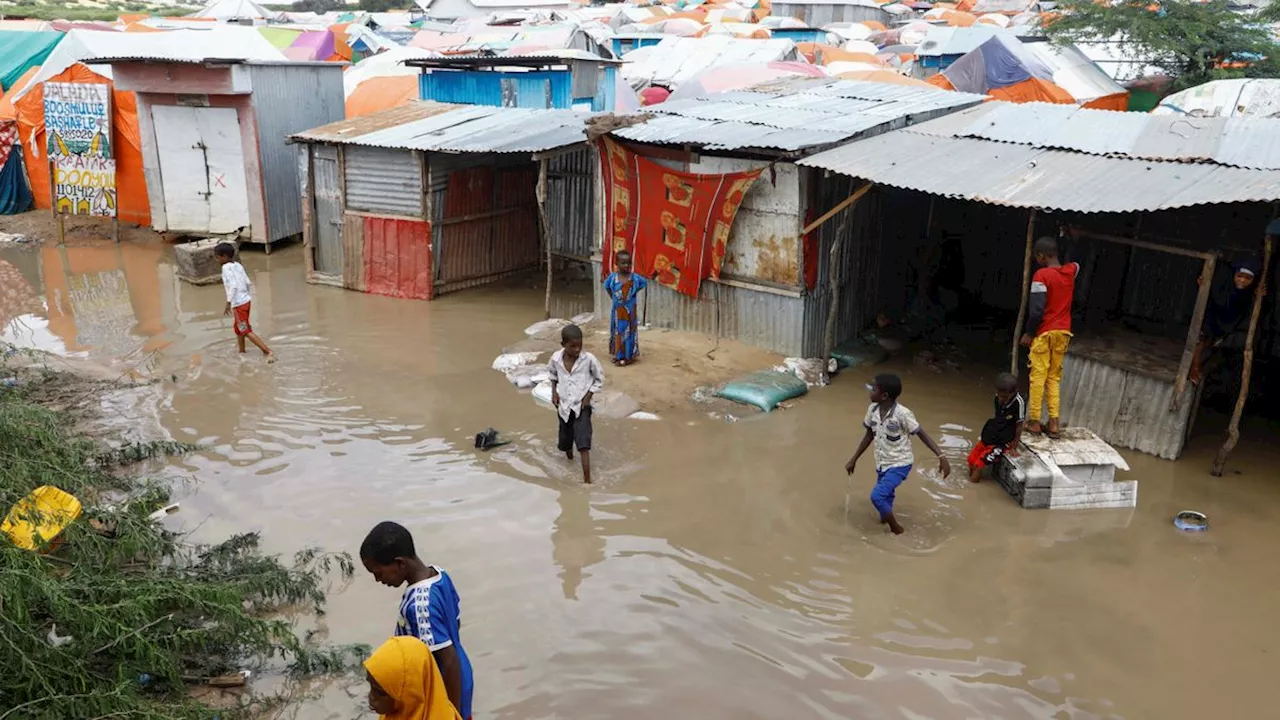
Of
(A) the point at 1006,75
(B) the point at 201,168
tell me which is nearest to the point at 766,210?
(B) the point at 201,168

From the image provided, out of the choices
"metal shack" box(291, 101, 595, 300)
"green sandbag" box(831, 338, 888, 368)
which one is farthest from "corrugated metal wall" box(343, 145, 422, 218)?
"green sandbag" box(831, 338, 888, 368)

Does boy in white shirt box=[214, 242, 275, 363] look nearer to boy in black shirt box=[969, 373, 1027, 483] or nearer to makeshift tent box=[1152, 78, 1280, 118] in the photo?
boy in black shirt box=[969, 373, 1027, 483]

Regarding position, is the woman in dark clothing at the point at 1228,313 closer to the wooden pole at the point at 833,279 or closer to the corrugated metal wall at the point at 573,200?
the wooden pole at the point at 833,279

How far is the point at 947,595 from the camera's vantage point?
5.57m

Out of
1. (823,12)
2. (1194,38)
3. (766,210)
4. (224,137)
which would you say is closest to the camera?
(766,210)

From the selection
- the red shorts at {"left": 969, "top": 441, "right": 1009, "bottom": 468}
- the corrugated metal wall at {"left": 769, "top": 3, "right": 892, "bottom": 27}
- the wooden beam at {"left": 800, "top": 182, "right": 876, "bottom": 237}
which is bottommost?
the red shorts at {"left": 969, "top": 441, "right": 1009, "bottom": 468}

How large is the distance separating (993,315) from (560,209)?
5448 millimetres

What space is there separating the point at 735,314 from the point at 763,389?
1.38 metres

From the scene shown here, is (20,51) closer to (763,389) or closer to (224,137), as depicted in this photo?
(224,137)

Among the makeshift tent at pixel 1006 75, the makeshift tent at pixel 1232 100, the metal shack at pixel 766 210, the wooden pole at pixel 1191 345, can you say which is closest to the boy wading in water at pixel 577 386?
the metal shack at pixel 766 210

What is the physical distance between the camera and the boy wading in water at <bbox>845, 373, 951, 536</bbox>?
5770mm

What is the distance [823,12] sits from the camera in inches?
1786

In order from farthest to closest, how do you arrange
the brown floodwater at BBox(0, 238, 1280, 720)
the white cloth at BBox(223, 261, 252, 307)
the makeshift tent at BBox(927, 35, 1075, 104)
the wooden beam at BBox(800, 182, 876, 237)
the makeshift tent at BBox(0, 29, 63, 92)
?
the makeshift tent at BBox(927, 35, 1075, 104), the makeshift tent at BBox(0, 29, 63, 92), the white cloth at BBox(223, 261, 252, 307), the wooden beam at BBox(800, 182, 876, 237), the brown floodwater at BBox(0, 238, 1280, 720)

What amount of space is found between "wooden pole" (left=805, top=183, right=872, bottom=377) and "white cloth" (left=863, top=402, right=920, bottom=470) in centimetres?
282
